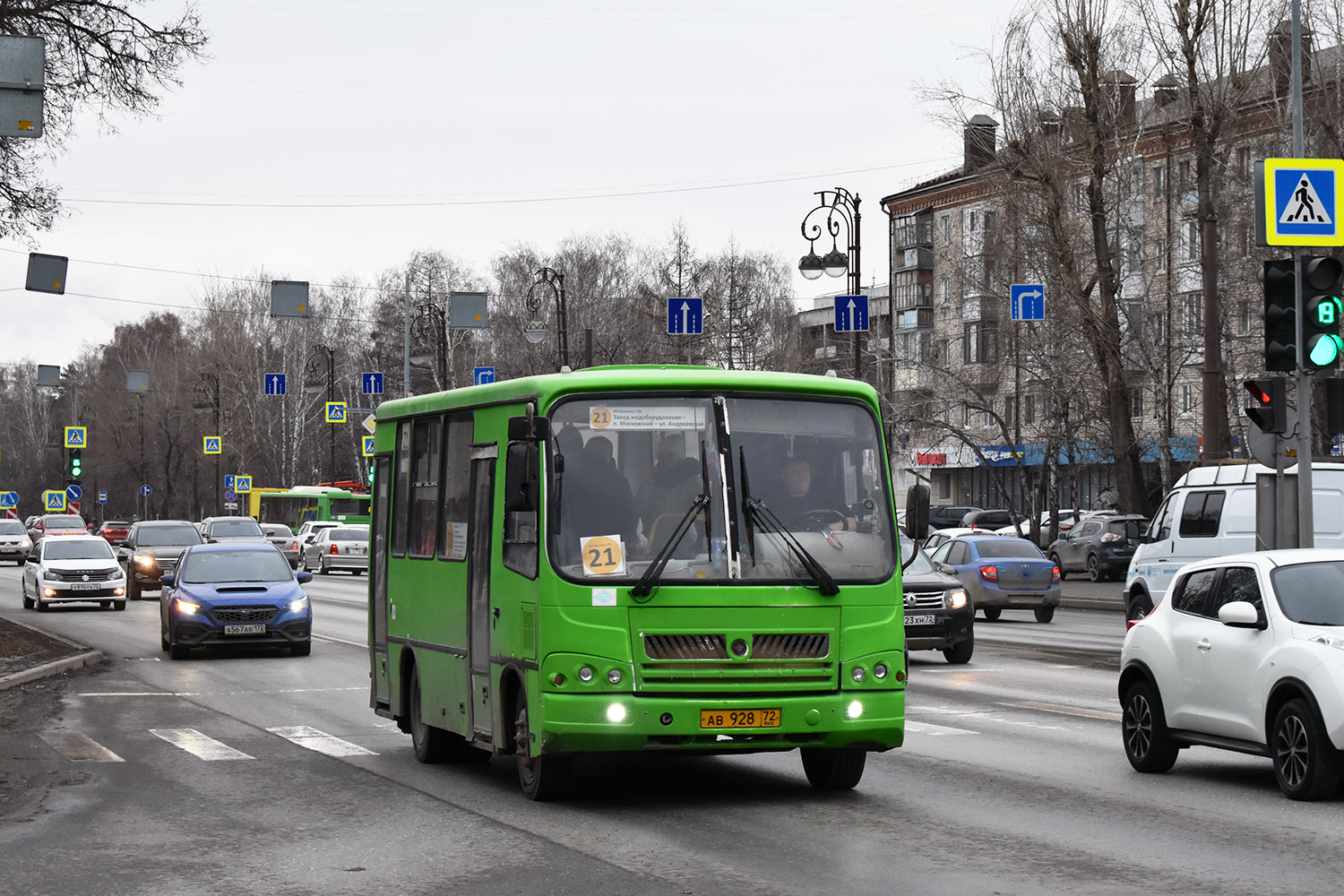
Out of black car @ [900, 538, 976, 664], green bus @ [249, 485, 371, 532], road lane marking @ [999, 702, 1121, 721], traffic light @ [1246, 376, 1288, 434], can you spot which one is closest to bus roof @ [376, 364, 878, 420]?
road lane marking @ [999, 702, 1121, 721]

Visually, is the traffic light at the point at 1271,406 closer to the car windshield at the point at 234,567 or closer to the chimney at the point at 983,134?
the car windshield at the point at 234,567

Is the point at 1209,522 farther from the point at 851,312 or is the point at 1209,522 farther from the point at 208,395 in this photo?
the point at 208,395

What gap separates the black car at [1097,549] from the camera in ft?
158

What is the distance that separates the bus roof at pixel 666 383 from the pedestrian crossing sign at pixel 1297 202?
10.4m

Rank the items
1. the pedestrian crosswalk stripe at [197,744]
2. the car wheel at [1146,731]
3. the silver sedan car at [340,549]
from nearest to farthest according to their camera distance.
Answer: the car wheel at [1146,731]
the pedestrian crosswalk stripe at [197,744]
the silver sedan car at [340,549]

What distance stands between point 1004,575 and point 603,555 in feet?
75.4

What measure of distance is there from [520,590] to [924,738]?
16.6 ft

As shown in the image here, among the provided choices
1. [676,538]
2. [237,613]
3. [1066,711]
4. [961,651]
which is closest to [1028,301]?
[961,651]

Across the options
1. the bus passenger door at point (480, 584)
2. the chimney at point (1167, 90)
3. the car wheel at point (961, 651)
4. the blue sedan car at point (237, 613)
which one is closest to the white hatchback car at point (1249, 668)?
the bus passenger door at point (480, 584)

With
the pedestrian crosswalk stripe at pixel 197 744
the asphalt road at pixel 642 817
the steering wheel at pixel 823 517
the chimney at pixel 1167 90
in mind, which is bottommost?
the pedestrian crosswalk stripe at pixel 197 744

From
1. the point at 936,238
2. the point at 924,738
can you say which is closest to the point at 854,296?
the point at 924,738

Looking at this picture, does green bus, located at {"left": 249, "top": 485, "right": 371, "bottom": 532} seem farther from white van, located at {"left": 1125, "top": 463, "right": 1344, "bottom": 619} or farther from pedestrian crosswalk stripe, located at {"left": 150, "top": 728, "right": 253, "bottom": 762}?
pedestrian crosswalk stripe, located at {"left": 150, "top": 728, "right": 253, "bottom": 762}

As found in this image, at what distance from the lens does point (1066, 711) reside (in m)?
17.4

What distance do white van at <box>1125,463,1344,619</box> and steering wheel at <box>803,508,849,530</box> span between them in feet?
48.8
